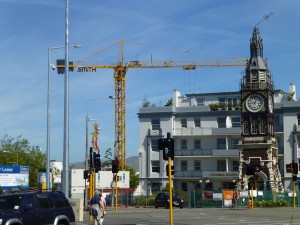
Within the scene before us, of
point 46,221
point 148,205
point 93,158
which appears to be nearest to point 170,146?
point 46,221

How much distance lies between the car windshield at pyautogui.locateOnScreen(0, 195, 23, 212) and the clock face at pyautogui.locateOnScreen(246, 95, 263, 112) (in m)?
49.6

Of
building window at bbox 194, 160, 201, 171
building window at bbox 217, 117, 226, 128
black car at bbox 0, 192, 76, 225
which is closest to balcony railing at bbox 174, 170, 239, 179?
building window at bbox 194, 160, 201, 171

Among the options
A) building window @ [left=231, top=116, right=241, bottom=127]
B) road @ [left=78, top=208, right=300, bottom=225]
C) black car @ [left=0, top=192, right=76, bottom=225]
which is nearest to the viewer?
black car @ [left=0, top=192, right=76, bottom=225]

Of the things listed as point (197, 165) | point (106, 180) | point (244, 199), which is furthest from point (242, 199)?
point (197, 165)

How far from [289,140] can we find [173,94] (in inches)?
A: 755

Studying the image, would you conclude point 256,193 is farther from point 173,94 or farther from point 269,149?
point 173,94

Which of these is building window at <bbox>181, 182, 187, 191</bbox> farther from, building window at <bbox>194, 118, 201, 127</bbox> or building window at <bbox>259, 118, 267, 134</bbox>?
building window at <bbox>259, 118, 267, 134</bbox>

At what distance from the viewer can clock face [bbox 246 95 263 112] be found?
2657 inches

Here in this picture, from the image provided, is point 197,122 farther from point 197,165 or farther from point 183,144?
point 197,165

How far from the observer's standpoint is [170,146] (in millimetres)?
25484

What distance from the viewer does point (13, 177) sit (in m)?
69.9

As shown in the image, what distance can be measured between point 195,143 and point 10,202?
6473 cm

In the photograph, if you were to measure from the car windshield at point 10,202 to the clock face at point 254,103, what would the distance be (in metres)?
49.6

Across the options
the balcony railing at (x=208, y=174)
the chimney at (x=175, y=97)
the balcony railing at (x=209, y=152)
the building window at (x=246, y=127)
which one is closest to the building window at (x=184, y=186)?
the balcony railing at (x=208, y=174)
